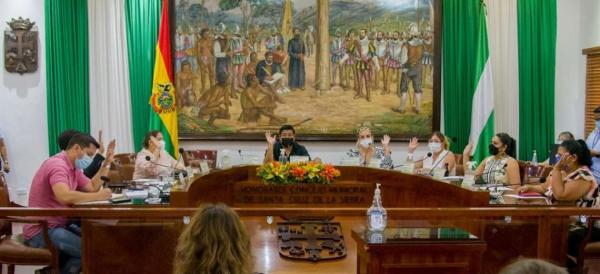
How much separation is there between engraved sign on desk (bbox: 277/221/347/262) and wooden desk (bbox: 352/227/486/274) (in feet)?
2.67

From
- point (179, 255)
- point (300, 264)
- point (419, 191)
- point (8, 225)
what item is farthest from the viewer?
point (419, 191)

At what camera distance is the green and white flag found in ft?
24.9

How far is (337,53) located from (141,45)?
281cm

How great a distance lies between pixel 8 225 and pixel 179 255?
247 centimetres

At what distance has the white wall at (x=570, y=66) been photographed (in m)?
7.97

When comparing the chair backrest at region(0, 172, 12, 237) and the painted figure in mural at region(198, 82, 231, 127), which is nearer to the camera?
the chair backrest at region(0, 172, 12, 237)

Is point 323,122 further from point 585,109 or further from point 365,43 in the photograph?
point 585,109

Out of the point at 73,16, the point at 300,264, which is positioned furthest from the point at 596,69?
the point at 73,16

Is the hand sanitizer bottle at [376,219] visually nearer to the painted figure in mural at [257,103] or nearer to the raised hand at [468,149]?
the raised hand at [468,149]

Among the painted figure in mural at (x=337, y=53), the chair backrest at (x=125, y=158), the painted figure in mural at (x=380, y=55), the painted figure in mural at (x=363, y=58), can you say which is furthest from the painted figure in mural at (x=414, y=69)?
the chair backrest at (x=125, y=158)

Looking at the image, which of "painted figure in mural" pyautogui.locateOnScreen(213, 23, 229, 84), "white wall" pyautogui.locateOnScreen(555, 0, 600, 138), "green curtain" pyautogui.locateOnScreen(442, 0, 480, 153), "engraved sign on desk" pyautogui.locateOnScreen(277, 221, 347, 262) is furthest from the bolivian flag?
"white wall" pyautogui.locateOnScreen(555, 0, 600, 138)

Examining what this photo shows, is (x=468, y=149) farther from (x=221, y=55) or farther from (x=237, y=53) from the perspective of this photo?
(x=221, y=55)

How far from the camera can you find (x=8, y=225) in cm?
387

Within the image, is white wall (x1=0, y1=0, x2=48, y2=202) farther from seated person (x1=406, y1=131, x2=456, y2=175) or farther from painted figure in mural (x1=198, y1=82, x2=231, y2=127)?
seated person (x1=406, y1=131, x2=456, y2=175)
